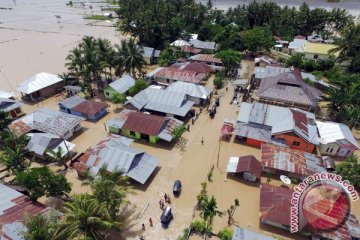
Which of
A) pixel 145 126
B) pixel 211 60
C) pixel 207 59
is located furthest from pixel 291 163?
pixel 207 59

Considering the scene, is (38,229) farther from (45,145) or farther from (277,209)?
(277,209)

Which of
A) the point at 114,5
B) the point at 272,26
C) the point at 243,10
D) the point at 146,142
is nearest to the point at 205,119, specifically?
the point at 146,142

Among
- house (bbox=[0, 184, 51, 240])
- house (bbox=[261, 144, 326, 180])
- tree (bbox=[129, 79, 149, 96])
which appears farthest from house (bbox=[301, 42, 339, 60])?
house (bbox=[0, 184, 51, 240])

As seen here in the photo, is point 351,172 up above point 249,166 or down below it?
above

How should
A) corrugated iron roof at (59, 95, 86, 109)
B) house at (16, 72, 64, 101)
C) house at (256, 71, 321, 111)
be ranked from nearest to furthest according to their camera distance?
corrugated iron roof at (59, 95, 86, 109)
house at (256, 71, 321, 111)
house at (16, 72, 64, 101)

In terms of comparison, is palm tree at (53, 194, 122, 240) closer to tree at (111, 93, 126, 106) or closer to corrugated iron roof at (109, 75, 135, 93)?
tree at (111, 93, 126, 106)

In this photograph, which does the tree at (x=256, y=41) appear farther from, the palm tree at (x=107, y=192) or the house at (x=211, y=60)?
the palm tree at (x=107, y=192)
